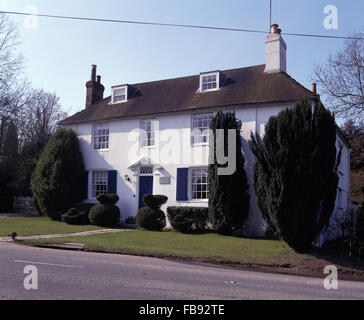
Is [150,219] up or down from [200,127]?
down

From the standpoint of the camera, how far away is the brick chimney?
25.4 metres

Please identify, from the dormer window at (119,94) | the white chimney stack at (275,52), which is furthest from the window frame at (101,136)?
the white chimney stack at (275,52)

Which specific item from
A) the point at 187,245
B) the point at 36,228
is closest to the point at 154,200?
the point at 187,245

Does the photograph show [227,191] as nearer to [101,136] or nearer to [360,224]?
[360,224]

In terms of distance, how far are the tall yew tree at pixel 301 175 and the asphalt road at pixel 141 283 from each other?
304 cm

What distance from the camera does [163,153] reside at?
19781 mm

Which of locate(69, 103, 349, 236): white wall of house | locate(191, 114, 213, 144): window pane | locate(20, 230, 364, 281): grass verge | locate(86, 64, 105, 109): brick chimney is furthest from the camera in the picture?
locate(86, 64, 105, 109): brick chimney

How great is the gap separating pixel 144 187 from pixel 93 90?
9.01 metres

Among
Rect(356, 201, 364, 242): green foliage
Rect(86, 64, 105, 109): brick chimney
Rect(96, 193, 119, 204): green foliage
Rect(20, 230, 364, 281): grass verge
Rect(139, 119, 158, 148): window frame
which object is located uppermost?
Rect(86, 64, 105, 109): brick chimney

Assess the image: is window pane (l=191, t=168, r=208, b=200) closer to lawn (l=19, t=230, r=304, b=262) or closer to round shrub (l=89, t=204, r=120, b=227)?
lawn (l=19, t=230, r=304, b=262)

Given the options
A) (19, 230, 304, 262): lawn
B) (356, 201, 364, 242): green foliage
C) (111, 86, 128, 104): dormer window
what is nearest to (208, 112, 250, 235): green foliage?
(19, 230, 304, 262): lawn

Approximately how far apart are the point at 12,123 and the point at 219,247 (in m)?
27.9
